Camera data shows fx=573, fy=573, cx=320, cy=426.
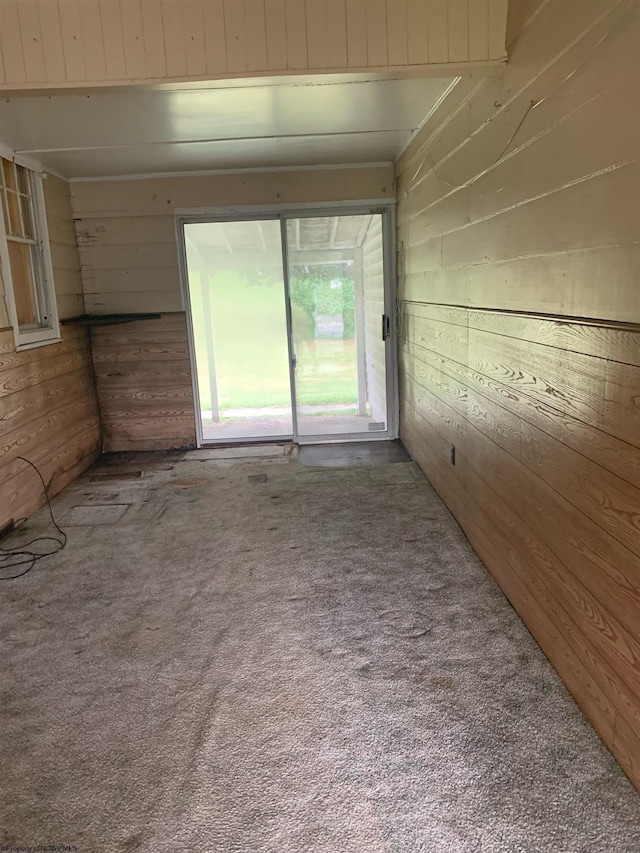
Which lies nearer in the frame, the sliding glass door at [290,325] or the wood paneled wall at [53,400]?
the wood paneled wall at [53,400]

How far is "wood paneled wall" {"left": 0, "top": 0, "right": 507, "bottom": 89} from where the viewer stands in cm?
220

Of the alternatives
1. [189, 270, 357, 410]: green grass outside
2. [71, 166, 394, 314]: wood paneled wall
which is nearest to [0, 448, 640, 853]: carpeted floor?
[189, 270, 357, 410]: green grass outside

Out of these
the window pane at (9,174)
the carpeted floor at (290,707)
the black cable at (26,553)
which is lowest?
the carpeted floor at (290,707)

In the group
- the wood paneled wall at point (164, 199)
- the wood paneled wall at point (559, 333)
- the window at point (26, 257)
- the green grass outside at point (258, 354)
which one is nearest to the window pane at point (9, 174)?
the window at point (26, 257)

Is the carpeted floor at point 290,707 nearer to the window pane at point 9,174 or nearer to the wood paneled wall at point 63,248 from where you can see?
the wood paneled wall at point 63,248

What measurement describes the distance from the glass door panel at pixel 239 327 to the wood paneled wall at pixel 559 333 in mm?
2374

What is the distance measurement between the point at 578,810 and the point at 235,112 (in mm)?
3460

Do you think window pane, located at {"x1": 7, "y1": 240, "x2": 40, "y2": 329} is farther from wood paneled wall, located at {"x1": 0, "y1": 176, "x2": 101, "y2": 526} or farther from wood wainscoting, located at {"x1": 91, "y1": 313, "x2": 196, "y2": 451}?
wood wainscoting, located at {"x1": 91, "y1": 313, "x2": 196, "y2": 451}

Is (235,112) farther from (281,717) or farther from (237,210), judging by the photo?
(281,717)

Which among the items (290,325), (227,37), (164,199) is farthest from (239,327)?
(227,37)

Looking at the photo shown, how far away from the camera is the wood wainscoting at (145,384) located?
5.18 meters

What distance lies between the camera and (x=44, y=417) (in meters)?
4.12

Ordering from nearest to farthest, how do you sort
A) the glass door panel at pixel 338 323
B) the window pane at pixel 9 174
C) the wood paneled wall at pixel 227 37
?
1. the wood paneled wall at pixel 227 37
2. the window pane at pixel 9 174
3. the glass door panel at pixel 338 323

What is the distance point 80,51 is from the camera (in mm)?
2242
